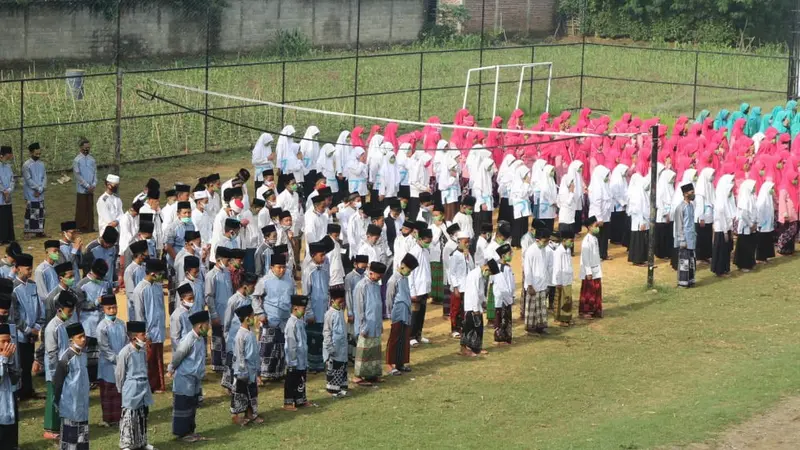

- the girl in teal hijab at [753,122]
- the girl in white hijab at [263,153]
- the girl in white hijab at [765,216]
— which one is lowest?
the girl in white hijab at [765,216]

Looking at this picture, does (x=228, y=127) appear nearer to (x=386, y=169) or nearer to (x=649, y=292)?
(x=386, y=169)

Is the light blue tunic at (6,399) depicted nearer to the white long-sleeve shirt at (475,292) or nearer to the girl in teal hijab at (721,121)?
the white long-sleeve shirt at (475,292)

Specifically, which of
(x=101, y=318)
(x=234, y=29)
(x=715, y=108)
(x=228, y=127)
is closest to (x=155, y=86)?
(x=228, y=127)

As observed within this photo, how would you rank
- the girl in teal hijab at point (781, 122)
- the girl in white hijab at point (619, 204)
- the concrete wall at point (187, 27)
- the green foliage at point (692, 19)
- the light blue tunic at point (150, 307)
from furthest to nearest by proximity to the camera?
the green foliage at point (692, 19), the concrete wall at point (187, 27), the girl in teal hijab at point (781, 122), the girl in white hijab at point (619, 204), the light blue tunic at point (150, 307)

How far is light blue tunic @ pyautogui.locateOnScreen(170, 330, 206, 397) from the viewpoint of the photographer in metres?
12.8

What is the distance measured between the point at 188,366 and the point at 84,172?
8.61 m

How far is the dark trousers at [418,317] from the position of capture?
53.4 ft

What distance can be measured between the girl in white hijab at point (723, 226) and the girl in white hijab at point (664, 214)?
2.20ft

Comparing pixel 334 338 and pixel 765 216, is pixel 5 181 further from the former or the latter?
pixel 765 216

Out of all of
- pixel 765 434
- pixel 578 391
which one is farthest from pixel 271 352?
pixel 765 434

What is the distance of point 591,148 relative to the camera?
880 inches

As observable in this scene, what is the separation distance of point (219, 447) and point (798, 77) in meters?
20.0

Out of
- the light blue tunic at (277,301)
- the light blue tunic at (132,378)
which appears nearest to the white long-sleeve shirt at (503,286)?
the light blue tunic at (277,301)

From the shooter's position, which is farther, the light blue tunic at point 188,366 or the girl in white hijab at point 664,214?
the girl in white hijab at point 664,214
